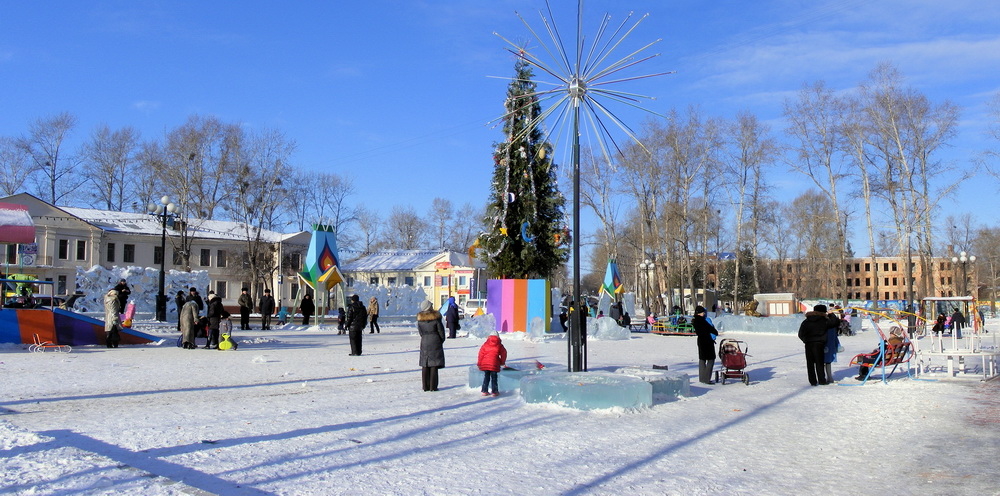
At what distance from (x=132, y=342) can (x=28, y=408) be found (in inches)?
440

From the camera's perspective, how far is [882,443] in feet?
27.1

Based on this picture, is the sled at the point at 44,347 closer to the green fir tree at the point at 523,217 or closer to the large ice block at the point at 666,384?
the large ice block at the point at 666,384

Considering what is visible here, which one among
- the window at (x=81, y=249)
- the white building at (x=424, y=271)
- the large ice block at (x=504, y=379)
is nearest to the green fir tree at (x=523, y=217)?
the large ice block at (x=504, y=379)

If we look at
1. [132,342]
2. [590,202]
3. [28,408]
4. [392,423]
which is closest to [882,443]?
[392,423]

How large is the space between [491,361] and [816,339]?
19.2 feet

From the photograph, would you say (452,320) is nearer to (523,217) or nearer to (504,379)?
(523,217)

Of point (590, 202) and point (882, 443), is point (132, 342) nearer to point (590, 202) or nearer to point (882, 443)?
point (882, 443)

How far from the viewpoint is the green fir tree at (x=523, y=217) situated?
119ft

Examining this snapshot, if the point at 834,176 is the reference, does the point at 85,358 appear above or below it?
below

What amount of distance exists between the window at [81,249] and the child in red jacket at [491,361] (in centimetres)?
5539

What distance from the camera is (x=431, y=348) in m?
11.8

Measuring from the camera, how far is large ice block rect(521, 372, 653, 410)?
9.99 metres

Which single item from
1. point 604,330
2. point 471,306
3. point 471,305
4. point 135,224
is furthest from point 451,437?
point 135,224

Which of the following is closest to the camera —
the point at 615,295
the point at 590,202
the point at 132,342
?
the point at 132,342
